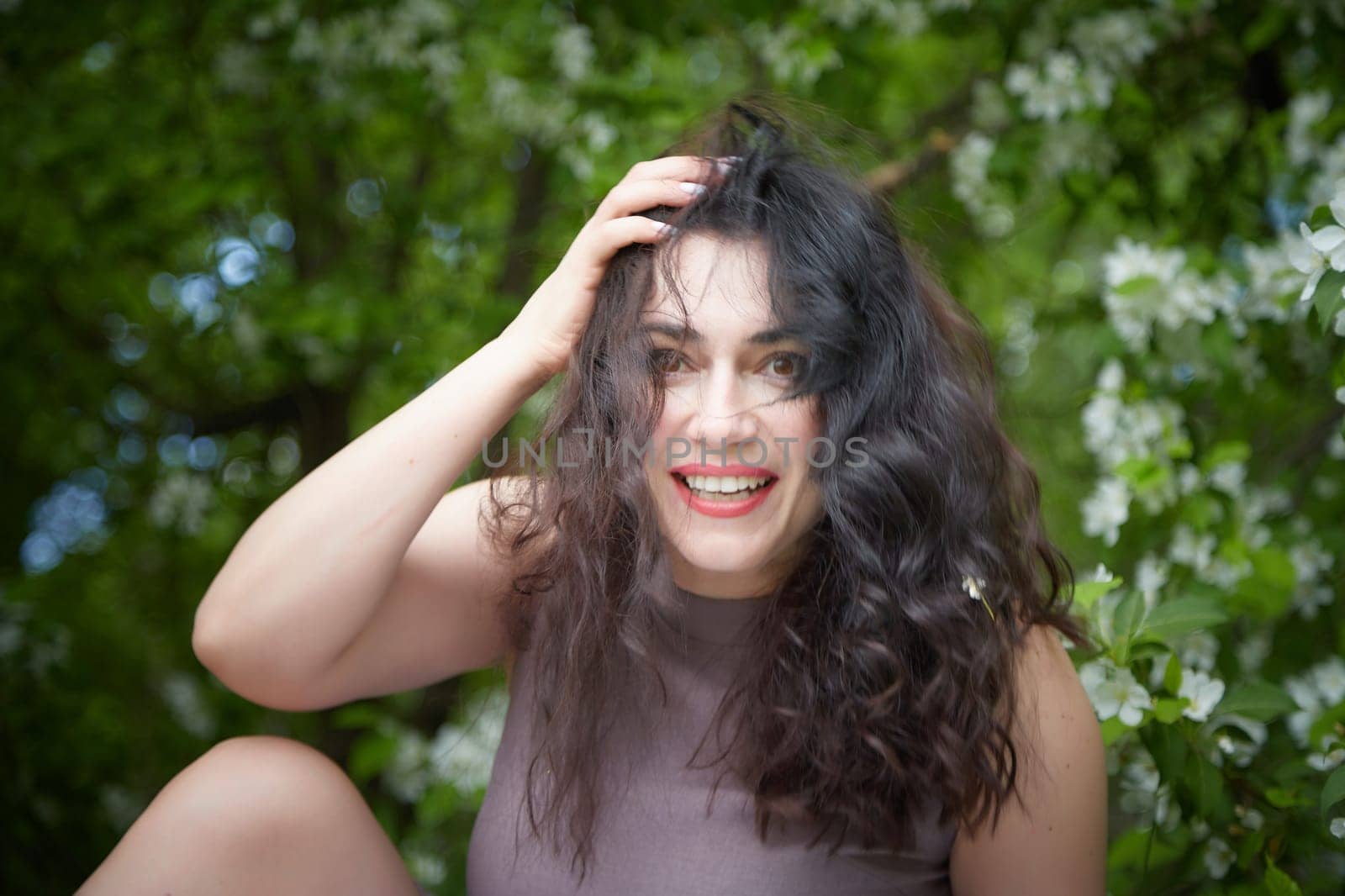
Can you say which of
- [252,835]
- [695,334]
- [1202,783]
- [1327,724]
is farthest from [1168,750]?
[252,835]

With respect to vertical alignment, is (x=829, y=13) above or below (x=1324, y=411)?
above

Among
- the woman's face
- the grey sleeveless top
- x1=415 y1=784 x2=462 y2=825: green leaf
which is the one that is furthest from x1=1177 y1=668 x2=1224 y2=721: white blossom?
x1=415 y1=784 x2=462 y2=825: green leaf

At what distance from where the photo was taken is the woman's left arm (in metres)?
1.39

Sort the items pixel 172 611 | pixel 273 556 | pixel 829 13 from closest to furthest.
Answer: pixel 273 556 → pixel 829 13 → pixel 172 611

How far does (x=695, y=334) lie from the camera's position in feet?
4.33

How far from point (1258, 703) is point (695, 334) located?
0.92 metres

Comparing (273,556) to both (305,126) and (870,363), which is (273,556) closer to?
(870,363)

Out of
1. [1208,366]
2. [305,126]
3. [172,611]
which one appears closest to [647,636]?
[1208,366]

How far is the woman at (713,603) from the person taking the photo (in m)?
1.34

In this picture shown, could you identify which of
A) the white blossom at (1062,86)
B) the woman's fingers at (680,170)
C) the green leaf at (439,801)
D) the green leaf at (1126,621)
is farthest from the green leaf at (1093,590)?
the green leaf at (439,801)

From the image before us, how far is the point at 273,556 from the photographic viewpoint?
53.0 inches

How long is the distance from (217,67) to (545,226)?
0.85 meters

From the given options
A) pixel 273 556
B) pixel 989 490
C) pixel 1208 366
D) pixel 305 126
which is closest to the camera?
pixel 273 556

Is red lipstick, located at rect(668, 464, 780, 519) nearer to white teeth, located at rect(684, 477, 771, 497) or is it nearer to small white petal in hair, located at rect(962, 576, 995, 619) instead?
white teeth, located at rect(684, 477, 771, 497)
